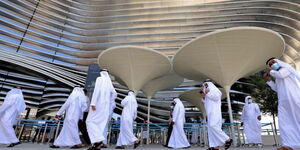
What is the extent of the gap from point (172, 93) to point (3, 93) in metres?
18.6

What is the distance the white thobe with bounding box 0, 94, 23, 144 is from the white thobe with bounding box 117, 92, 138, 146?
117 inches

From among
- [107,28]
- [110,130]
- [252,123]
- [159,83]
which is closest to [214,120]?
[252,123]

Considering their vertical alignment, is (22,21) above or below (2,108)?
above

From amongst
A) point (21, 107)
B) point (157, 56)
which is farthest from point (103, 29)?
point (21, 107)

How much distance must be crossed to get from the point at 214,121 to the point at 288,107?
5.25ft

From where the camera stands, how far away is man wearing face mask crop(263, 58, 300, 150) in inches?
137

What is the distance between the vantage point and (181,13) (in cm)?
2648

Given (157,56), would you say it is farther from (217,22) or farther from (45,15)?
(45,15)

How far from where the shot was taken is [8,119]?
551 centimetres

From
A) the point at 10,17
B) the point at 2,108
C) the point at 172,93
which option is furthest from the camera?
the point at 172,93

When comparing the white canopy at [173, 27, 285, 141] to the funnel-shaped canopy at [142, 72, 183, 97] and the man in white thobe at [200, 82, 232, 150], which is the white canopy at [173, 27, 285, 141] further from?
the man in white thobe at [200, 82, 232, 150]

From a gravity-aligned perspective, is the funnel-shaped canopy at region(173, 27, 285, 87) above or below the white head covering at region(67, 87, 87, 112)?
above

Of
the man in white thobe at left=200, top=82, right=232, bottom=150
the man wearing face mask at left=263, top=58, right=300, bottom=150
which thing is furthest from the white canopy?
the man wearing face mask at left=263, top=58, right=300, bottom=150

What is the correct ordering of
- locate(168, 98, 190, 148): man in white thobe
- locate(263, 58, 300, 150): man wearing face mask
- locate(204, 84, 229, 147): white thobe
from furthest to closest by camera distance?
locate(168, 98, 190, 148): man in white thobe
locate(204, 84, 229, 147): white thobe
locate(263, 58, 300, 150): man wearing face mask
